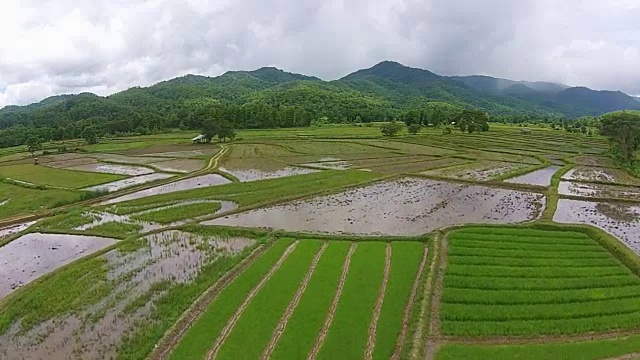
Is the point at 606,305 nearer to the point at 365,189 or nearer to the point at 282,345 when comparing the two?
the point at 282,345

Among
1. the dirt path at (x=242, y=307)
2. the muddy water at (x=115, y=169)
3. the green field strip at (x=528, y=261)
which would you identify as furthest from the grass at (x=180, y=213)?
the muddy water at (x=115, y=169)

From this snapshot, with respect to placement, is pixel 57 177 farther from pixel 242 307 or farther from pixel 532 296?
pixel 532 296

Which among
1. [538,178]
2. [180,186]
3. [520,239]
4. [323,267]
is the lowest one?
[323,267]

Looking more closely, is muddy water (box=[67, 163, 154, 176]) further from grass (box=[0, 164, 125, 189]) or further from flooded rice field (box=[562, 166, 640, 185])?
flooded rice field (box=[562, 166, 640, 185])

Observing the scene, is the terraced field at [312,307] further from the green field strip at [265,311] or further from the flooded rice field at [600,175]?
the flooded rice field at [600,175]

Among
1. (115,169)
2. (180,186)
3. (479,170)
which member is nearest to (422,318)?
(180,186)

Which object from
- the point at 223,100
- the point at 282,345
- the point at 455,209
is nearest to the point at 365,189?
the point at 455,209
